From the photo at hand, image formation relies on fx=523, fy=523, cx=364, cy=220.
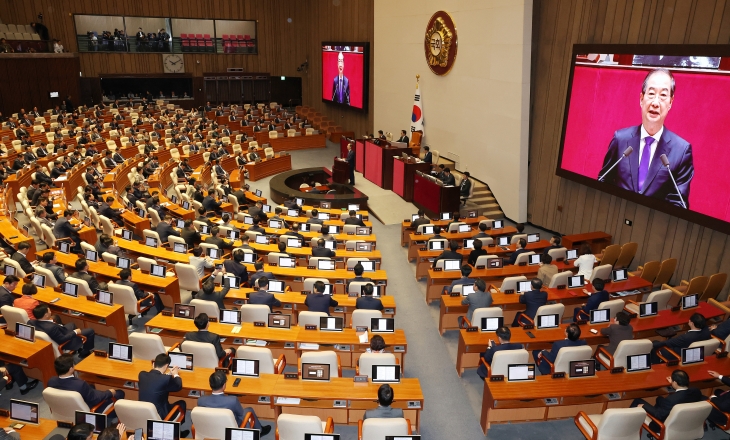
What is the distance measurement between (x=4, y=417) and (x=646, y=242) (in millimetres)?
13072

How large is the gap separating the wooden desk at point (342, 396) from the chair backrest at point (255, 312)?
1.84 meters

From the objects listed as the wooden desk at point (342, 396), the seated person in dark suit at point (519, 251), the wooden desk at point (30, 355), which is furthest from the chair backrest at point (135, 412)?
the seated person in dark suit at point (519, 251)

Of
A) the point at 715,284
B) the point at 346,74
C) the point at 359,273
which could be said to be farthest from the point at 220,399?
the point at 346,74

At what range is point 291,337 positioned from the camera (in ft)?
26.8

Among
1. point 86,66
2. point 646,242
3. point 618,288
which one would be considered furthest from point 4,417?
point 86,66

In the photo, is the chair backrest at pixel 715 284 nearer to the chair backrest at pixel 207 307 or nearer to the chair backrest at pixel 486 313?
the chair backrest at pixel 486 313

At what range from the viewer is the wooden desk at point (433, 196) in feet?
53.0

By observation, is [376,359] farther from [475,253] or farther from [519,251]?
[519,251]

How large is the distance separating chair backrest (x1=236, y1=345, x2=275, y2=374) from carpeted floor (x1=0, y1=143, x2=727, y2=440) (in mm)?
934

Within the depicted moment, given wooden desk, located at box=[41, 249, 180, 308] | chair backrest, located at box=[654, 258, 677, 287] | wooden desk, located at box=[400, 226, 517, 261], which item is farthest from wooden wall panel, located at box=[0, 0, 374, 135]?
wooden desk, located at box=[41, 249, 180, 308]

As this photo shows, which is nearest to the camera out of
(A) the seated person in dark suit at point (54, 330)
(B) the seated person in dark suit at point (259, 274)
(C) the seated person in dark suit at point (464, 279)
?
(A) the seated person in dark suit at point (54, 330)

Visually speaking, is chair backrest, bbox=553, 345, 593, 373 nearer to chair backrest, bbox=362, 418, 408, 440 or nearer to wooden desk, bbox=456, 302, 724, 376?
wooden desk, bbox=456, 302, 724, 376

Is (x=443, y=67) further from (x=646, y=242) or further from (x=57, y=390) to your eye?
(x=57, y=390)

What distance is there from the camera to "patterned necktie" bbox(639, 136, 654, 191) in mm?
12156
